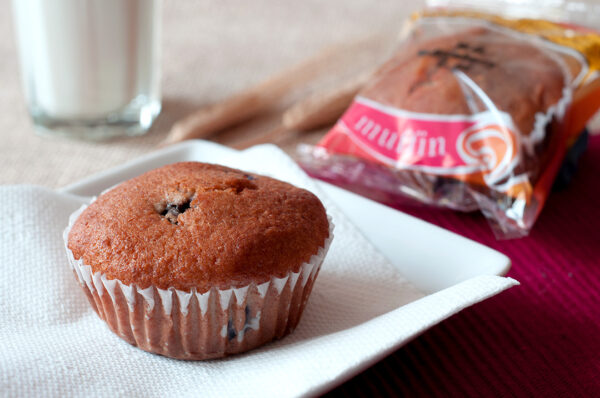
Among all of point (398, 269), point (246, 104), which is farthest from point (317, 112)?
point (398, 269)

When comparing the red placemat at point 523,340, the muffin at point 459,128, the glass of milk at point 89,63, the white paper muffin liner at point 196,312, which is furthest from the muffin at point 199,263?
the glass of milk at point 89,63

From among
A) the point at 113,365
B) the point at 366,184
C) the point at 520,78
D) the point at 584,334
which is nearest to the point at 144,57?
the point at 366,184

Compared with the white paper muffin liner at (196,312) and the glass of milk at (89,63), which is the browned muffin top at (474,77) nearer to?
the glass of milk at (89,63)

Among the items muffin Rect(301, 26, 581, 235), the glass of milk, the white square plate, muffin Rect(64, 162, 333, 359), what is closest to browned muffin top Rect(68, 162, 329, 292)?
muffin Rect(64, 162, 333, 359)

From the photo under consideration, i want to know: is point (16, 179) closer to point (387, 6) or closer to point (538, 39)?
point (538, 39)

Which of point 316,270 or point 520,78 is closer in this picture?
point 316,270
